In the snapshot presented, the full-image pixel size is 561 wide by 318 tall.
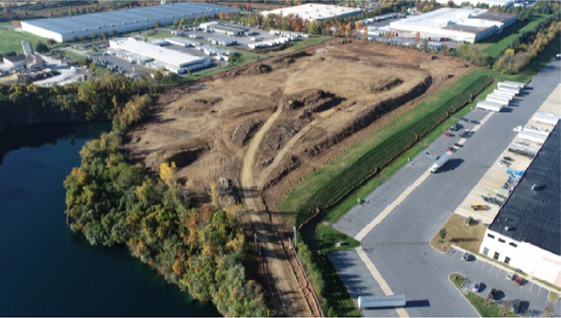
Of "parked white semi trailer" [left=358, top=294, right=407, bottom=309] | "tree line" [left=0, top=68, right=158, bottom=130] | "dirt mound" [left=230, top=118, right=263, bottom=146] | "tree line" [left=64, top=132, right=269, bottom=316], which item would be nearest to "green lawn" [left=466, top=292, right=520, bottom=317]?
"parked white semi trailer" [left=358, top=294, right=407, bottom=309]

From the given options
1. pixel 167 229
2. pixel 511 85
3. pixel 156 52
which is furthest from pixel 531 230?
pixel 156 52

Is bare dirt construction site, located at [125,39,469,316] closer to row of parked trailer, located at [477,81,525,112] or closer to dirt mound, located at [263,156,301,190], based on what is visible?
dirt mound, located at [263,156,301,190]

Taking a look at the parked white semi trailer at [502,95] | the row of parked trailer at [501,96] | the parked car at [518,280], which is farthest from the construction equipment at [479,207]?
the parked white semi trailer at [502,95]

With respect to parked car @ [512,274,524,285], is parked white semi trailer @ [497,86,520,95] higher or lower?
higher

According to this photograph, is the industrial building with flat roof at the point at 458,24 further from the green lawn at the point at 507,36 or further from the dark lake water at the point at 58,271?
the dark lake water at the point at 58,271

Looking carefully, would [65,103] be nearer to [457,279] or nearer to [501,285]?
[457,279]

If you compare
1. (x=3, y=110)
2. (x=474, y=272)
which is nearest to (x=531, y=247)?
(x=474, y=272)

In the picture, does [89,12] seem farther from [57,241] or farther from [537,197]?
[537,197]
